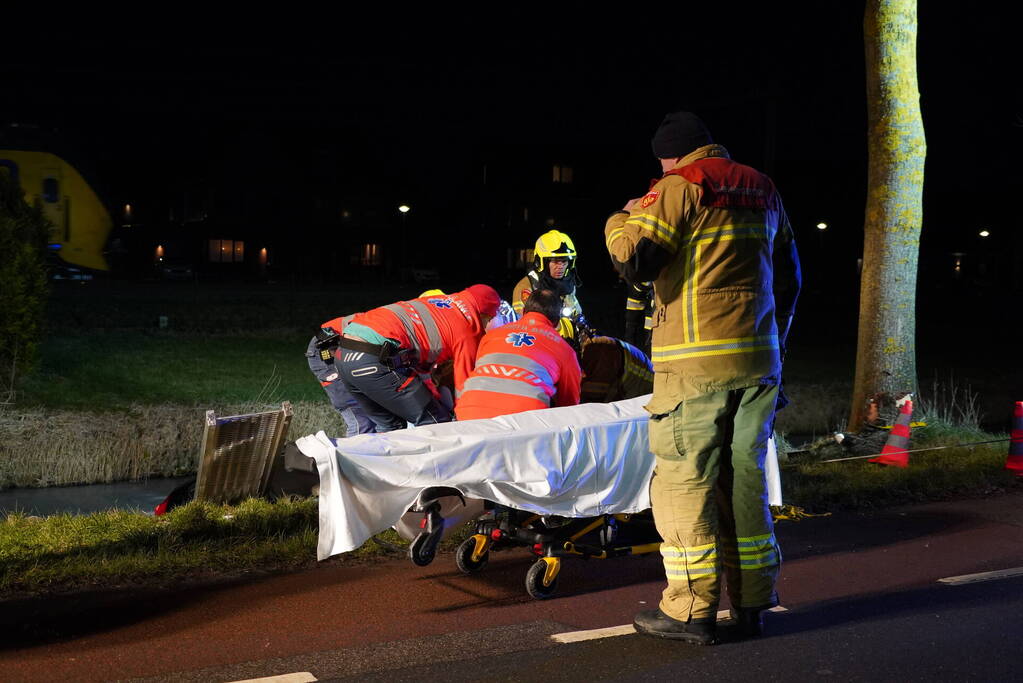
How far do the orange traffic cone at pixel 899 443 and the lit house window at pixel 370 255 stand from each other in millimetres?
51348

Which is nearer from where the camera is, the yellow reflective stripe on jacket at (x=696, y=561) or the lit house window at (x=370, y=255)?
the yellow reflective stripe on jacket at (x=696, y=561)

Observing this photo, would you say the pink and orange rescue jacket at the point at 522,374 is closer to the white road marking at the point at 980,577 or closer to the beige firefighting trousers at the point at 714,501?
the beige firefighting trousers at the point at 714,501

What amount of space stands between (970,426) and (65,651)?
935 centimetres

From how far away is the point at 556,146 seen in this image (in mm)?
57875

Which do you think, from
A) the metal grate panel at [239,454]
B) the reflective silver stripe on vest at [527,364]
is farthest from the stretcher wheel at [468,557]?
the metal grate panel at [239,454]

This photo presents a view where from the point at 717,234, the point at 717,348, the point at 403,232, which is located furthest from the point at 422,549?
the point at 403,232

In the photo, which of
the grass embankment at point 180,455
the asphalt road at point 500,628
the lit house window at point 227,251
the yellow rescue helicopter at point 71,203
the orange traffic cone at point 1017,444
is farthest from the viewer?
the lit house window at point 227,251

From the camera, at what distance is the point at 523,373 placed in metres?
6.01

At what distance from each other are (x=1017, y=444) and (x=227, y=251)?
5065 cm

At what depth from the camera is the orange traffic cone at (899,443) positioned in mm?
9398

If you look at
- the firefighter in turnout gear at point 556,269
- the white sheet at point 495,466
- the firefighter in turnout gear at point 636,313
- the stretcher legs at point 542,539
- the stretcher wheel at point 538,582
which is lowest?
the stretcher wheel at point 538,582

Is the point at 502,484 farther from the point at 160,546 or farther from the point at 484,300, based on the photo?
the point at 484,300

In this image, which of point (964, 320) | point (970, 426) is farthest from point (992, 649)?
point (964, 320)

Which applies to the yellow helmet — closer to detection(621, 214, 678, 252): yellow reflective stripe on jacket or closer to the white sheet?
the white sheet
